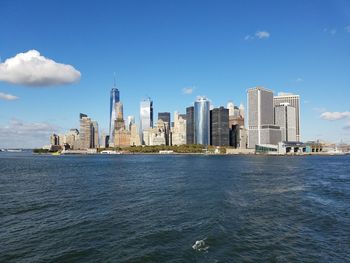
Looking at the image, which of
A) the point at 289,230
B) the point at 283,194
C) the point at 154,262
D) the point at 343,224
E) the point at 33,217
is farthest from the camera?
the point at 283,194

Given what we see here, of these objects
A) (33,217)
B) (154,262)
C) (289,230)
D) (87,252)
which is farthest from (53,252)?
(289,230)

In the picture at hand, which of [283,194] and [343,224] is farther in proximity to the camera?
[283,194]

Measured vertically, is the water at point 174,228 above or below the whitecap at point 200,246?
below

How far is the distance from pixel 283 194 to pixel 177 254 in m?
36.6

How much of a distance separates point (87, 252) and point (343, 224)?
86.0 feet

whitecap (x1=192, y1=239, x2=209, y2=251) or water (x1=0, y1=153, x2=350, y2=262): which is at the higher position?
whitecap (x1=192, y1=239, x2=209, y2=251)

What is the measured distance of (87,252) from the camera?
83.7 ft

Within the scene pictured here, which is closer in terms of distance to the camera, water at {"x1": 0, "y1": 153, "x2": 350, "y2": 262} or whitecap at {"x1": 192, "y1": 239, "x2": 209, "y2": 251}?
water at {"x1": 0, "y1": 153, "x2": 350, "y2": 262}

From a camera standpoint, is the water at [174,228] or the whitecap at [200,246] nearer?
the water at [174,228]

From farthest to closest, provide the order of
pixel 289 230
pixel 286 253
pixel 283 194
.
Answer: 1. pixel 283 194
2. pixel 289 230
3. pixel 286 253

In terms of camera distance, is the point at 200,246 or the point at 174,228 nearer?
the point at 200,246

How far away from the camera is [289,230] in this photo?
3184cm

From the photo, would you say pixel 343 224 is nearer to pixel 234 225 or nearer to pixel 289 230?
pixel 289 230

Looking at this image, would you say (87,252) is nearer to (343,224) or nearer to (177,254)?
(177,254)
